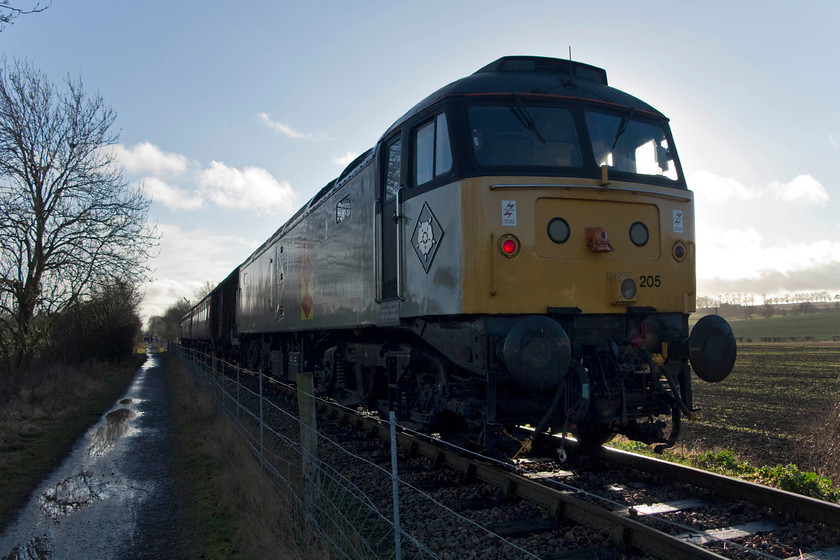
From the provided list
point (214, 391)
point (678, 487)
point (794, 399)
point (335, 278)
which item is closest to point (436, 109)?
point (335, 278)

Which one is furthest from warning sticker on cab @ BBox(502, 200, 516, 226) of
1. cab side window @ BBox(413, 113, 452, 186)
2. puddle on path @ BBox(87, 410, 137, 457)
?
puddle on path @ BBox(87, 410, 137, 457)

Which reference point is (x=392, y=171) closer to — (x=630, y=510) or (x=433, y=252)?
(x=433, y=252)

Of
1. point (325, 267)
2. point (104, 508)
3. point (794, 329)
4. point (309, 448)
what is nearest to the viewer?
point (309, 448)

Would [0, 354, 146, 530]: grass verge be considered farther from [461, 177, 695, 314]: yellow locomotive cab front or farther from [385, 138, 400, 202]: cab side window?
[461, 177, 695, 314]: yellow locomotive cab front

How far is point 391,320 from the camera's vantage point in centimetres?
628

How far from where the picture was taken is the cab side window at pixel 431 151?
554 cm

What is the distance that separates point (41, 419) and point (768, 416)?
14841mm

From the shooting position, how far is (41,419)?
12.8m

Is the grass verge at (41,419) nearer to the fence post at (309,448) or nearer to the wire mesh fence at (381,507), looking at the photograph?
the wire mesh fence at (381,507)

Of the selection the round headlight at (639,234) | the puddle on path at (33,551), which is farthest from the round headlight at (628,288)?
the puddle on path at (33,551)

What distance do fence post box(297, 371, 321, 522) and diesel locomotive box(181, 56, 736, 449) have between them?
42.0 inches

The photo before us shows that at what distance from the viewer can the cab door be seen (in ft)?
20.4

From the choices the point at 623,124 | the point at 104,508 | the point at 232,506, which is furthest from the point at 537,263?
the point at 104,508

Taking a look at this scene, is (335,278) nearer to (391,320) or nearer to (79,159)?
(391,320)
